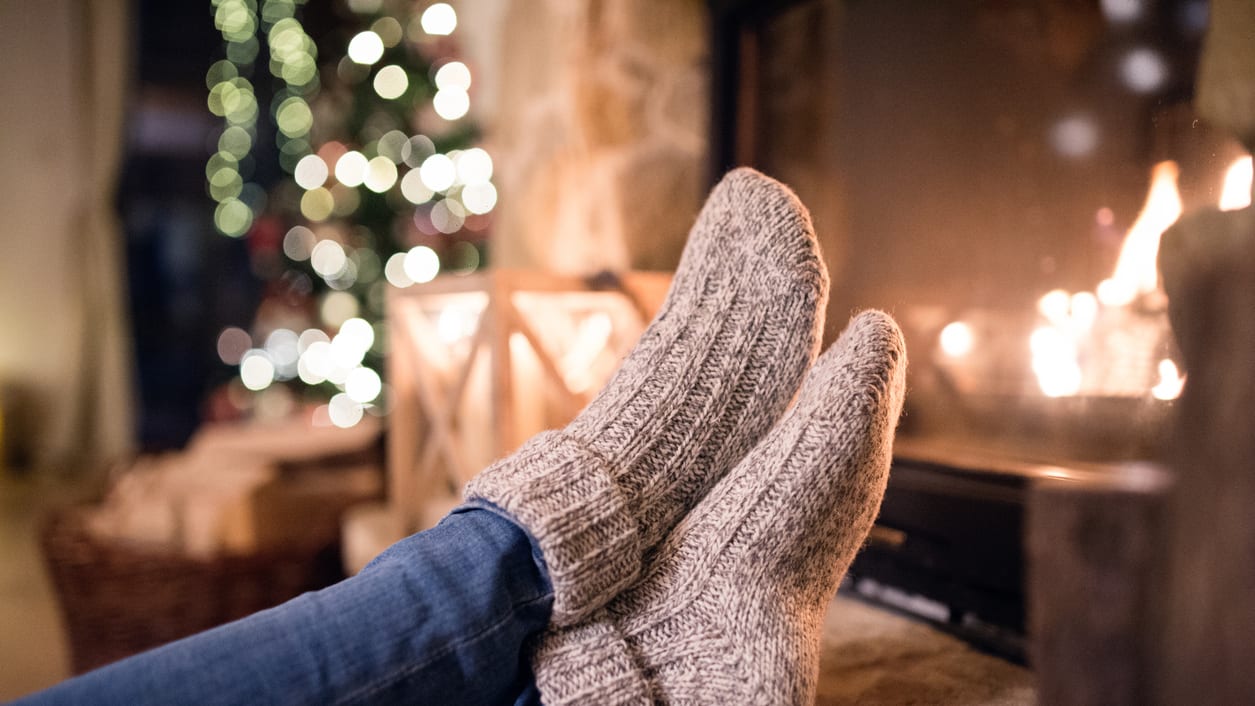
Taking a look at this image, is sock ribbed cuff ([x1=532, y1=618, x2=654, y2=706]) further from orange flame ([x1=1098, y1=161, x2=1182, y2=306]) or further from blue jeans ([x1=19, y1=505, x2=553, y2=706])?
orange flame ([x1=1098, y1=161, x2=1182, y2=306])

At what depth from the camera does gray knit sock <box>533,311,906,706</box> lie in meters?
0.53

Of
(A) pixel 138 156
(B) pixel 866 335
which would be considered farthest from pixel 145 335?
(B) pixel 866 335

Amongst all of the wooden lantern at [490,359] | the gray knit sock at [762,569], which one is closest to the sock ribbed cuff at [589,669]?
the gray knit sock at [762,569]

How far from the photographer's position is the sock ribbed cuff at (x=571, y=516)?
0.52m

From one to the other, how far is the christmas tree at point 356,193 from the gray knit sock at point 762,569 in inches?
61.8

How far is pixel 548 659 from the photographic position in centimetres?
52

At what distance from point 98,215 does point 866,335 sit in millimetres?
2807

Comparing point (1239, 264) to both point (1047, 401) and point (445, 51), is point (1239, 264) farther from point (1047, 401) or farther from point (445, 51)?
point (445, 51)

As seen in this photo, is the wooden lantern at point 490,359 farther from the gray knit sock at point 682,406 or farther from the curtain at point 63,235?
the curtain at point 63,235

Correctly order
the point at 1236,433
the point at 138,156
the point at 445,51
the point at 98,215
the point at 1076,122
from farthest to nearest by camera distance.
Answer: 1. the point at 138,156
2. the point at 98,215
3. the point at 445,51
4. the point at 1076,122
5. the point at 1236,433

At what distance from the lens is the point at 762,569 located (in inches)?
23.2

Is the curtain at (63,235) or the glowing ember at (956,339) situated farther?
the curtain at (63,235)

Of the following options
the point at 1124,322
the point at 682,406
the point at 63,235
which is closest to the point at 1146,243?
the point at 1124,322

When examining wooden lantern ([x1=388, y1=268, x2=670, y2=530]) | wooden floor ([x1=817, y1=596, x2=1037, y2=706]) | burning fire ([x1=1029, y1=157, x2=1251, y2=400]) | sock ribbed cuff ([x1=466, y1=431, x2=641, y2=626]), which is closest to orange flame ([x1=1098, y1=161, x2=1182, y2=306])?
burning fire ([x1=1029, y1=157, x2=1251, y2=400])
